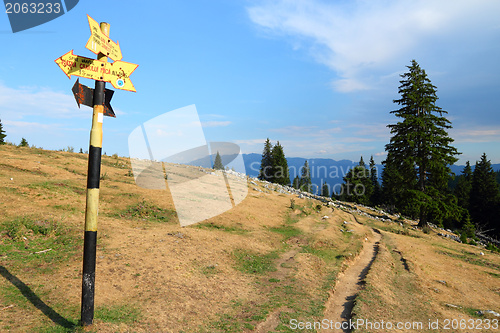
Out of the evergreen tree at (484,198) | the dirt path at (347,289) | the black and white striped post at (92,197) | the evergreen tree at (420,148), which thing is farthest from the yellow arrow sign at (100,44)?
the evergreen tree at (484,198)

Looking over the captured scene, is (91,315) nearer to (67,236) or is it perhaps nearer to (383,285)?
(67,236)

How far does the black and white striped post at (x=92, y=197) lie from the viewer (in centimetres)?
587

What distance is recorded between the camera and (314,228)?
71.1 ft

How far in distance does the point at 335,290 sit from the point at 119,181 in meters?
19.1

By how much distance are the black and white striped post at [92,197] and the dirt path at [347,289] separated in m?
6.50

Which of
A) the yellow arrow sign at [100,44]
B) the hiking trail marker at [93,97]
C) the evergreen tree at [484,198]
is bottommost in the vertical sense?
the evergreen tree at [484,198]


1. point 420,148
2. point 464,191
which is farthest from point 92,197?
point 464,191

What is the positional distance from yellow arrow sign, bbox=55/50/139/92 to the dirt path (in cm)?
873

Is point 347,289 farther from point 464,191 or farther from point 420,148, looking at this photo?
point 464,191

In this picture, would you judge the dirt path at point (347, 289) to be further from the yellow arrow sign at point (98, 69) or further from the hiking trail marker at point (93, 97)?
the yellow arrow sign at point (98, 69)

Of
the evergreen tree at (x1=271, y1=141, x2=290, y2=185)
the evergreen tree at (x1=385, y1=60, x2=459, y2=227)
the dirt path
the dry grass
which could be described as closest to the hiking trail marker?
the dry grass

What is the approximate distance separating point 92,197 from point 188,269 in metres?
6.01

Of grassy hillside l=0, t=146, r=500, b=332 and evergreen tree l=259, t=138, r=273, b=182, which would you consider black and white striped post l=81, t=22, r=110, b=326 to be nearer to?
grassy hillside l=0, t=146, r=500, b=332

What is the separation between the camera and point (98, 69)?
5.99 m
